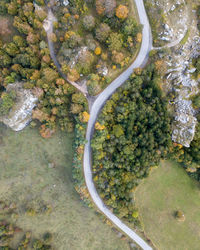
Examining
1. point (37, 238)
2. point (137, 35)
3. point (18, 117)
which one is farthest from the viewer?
point (37, 238)

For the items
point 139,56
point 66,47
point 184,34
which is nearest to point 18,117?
point 66,47

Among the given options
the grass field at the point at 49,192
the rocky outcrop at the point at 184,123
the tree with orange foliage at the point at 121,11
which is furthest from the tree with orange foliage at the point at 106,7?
the grass field at the point at 49,192

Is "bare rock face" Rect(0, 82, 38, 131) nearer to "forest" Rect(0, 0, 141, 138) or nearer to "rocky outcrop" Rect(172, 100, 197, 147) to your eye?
"forest" Rect(0, 0, 141, 138)

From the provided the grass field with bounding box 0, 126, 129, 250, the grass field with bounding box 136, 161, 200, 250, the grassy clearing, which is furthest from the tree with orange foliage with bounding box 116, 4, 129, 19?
the grass field with bounding box 136, 161, 200, 250

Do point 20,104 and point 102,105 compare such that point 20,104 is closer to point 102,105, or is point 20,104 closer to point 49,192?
point 102,105

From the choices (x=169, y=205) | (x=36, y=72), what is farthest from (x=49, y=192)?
(x=169, y=205)

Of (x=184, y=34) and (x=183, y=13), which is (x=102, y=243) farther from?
(x=183, y=13)
